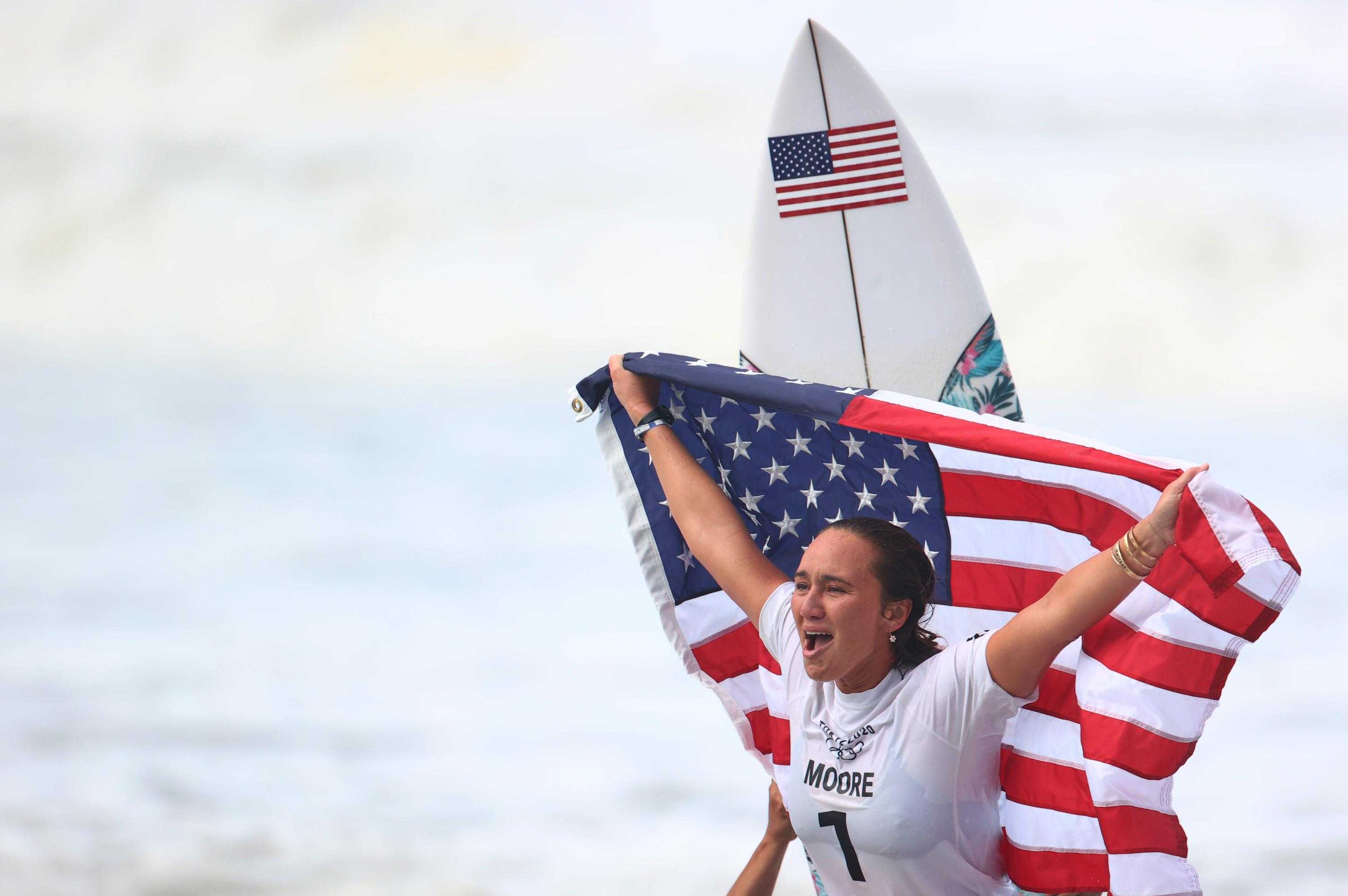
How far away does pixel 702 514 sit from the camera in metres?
3.59

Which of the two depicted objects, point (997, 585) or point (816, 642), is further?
point (997, 585)

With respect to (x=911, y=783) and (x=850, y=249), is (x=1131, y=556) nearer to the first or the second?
(x=911, y=783)

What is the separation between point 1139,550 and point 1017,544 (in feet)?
2.62

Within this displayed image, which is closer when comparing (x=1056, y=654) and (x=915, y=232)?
(x=1056, y=654)

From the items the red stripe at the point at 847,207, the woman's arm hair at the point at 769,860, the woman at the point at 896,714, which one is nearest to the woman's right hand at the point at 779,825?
the woman's arm hair at the point at 769,860

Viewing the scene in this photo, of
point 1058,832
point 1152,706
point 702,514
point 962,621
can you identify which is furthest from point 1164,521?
point 702,514

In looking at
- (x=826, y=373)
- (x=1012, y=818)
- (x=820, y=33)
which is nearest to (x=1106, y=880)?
(x=1012, y=818)

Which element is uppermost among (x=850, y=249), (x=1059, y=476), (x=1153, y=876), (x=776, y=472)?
(x=850, y=249)

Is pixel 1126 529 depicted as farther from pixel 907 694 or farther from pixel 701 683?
pixel 701 683

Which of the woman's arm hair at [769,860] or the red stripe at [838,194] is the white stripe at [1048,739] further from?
the red stripe at [838,194]

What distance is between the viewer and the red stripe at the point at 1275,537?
8.55 feet

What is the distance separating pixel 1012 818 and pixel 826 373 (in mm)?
2305

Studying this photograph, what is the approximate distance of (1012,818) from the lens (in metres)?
3.09

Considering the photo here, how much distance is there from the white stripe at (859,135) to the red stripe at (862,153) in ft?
0.15
